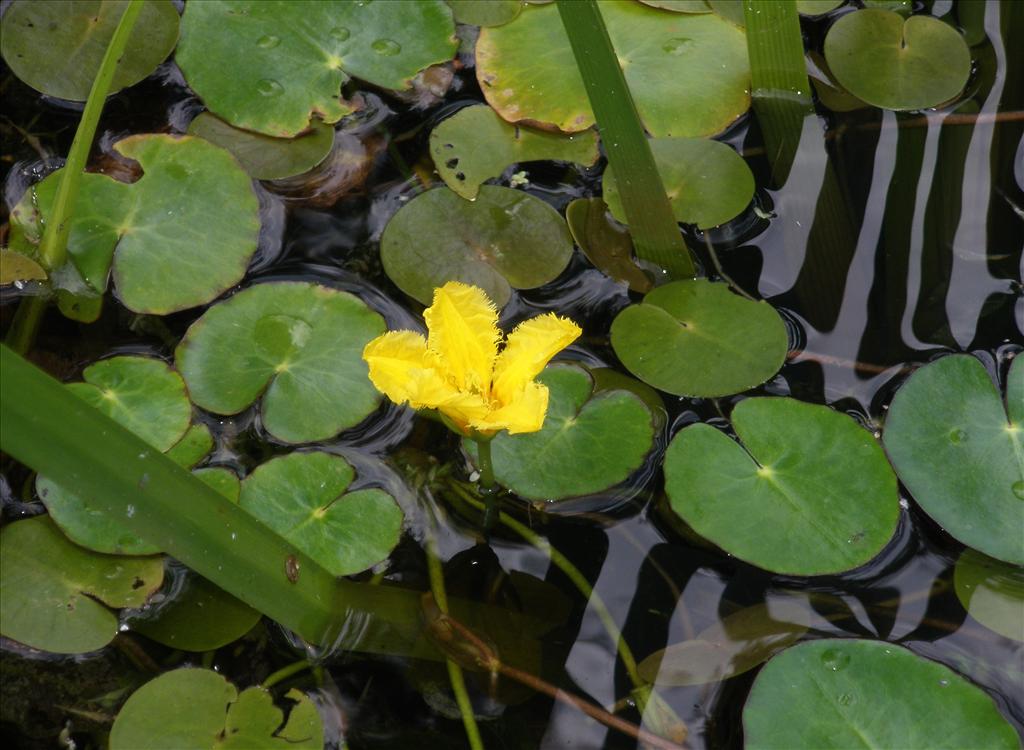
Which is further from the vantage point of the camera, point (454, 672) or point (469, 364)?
point (454, 672)

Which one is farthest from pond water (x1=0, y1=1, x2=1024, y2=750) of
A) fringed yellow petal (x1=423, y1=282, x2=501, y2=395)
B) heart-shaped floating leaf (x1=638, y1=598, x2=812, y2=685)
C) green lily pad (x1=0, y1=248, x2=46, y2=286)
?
fringed yellow petal (x1=423, y1=282, x2=501, y2=395)

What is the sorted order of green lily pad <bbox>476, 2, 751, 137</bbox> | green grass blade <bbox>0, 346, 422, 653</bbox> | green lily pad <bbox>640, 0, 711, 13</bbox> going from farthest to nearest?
green lily pad <bbox>640, 0, 711, 13</bbox> < green lily pad <bbox>476, 2, 751, 137</bbox> < green grass blade <bbox>0, 346, 422, 653</bbox>

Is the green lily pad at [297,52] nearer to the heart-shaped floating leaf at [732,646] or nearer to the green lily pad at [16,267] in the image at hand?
the green lily pad at [16,267]

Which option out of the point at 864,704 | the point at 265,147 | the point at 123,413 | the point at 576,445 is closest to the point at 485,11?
the point at 265,147

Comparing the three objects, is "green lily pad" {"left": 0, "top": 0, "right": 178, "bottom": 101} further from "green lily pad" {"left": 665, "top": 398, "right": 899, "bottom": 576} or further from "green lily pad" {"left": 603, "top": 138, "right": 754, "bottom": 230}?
"green lily pad" {"left": 665, "top": 398, "right": 899, "bottom": 576}

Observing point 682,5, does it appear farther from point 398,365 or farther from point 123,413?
point 123,413

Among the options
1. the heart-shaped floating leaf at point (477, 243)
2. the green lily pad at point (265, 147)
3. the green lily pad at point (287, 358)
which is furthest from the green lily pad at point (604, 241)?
the green lily pad at point (265, 147)
